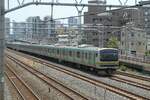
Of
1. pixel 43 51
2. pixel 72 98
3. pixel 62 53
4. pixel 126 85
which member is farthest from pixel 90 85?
pixel 43 51

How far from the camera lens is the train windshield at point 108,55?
3428 cm

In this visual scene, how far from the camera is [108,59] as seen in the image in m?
34.4

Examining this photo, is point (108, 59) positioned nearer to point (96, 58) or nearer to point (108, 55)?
point (108, 55)

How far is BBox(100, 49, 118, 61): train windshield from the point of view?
34281 millimetres

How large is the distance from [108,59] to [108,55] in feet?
1.05

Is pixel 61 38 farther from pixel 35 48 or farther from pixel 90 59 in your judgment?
pixel 90 59

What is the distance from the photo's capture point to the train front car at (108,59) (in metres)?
34.2

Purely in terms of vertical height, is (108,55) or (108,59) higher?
(108,55)

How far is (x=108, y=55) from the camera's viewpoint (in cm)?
3447

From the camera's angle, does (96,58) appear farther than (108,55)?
Yes

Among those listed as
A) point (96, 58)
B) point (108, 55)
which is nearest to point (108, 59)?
point (108, 55)

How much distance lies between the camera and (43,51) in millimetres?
65938

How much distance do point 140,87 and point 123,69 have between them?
1388 cm

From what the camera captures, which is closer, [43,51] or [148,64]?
[148,64]
